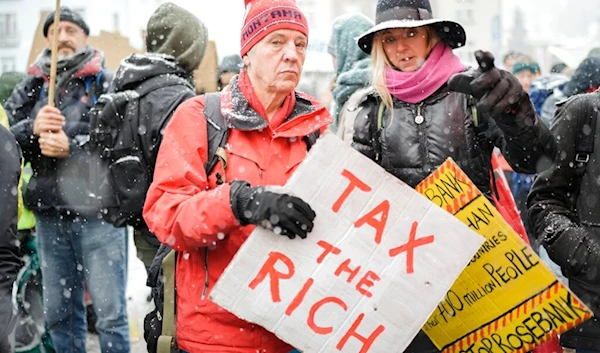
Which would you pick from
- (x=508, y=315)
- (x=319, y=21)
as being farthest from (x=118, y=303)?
(x=319, y=21)

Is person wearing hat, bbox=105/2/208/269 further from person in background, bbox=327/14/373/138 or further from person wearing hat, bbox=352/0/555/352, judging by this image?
person wearing hat, bbox=352/0/555/352

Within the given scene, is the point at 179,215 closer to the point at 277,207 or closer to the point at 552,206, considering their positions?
the point at 277,207

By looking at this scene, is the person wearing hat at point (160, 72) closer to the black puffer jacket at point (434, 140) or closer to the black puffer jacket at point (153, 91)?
the black puffer jacket at point (153, 91)

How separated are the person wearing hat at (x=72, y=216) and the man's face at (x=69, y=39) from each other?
0.13 meters

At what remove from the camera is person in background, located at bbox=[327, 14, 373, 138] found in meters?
5.61

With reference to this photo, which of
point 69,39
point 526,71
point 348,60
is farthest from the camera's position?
point 526,71

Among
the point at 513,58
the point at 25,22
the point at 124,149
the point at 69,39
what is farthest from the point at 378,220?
the point at 25,22

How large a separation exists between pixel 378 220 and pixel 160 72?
2.30 metres

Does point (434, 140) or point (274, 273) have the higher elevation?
point (434, 140)

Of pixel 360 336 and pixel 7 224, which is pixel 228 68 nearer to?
pixel 7 224

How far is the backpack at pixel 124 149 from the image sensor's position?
15.3 ft

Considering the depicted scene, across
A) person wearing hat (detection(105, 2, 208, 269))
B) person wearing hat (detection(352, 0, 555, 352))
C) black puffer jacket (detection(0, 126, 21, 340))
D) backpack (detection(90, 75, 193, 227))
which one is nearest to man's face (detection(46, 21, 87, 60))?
person wearing hat (detection(105, 2, 208, 269))

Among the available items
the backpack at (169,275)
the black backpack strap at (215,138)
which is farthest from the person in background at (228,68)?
the black backpack strap at (215,138)

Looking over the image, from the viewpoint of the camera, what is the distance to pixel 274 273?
287 centimetres
